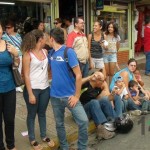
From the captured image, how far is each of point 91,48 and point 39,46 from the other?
270 cm

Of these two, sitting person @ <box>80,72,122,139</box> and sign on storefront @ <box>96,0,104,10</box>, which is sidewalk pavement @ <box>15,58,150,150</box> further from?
sign on storefront @ <box>96,0,104,10</box>

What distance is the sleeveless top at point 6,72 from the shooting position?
3.53m

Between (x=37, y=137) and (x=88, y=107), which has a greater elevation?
(x=88, y=107)

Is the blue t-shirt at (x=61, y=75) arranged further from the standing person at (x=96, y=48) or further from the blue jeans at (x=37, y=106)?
the standing person at (x=96, y=48)

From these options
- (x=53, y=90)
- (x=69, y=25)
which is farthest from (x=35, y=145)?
(x=69, y=25)

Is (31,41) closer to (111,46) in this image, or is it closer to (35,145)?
(35,145)

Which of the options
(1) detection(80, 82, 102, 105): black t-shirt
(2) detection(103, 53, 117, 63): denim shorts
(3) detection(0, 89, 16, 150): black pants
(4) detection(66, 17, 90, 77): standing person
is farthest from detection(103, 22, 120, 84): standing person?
(3) detection(0, 89, 16, 150): black pants

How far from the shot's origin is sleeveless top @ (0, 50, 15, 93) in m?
3.53

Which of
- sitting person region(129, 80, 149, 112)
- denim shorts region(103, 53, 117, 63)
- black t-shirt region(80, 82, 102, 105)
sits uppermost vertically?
denim shorts region(103, 53, 117, 63)

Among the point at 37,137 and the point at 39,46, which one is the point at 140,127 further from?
the point at 39,46

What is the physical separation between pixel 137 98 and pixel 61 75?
2.82 m

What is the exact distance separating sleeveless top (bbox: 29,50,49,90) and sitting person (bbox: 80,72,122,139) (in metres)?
1.01

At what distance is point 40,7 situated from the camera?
8664mm

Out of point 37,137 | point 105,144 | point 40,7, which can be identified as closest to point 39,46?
point 37,137
